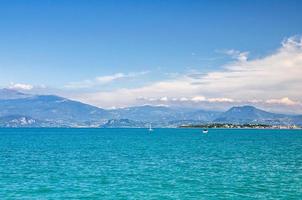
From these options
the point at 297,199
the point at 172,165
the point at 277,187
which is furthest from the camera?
the point at 172,165

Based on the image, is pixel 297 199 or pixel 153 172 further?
pixel 153 172

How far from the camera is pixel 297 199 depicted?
46.3m

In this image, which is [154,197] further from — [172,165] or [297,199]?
[172,165]

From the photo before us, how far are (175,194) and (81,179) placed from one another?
50.7 ft

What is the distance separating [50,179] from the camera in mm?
58562

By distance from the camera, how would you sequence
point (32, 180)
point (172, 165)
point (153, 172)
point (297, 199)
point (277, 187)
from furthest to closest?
point (172, 165), point (153, 172), point (32, 180), point (277, 187), point (297, 199)

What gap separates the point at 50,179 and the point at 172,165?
2573 cm

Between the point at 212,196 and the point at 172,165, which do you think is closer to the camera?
the point at 212,196

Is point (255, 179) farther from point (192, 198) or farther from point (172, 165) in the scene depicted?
point (172, 165)

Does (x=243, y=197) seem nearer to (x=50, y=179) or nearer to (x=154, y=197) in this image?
(x=154, y=197)

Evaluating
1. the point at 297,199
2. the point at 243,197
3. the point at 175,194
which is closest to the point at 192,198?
the point at 175,194

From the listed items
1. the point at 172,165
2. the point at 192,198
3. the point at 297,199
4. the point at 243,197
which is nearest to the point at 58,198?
the point at 192,198

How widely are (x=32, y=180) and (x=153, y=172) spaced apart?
18484 mm

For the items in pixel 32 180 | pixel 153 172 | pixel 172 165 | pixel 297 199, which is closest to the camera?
pixel 297 199
